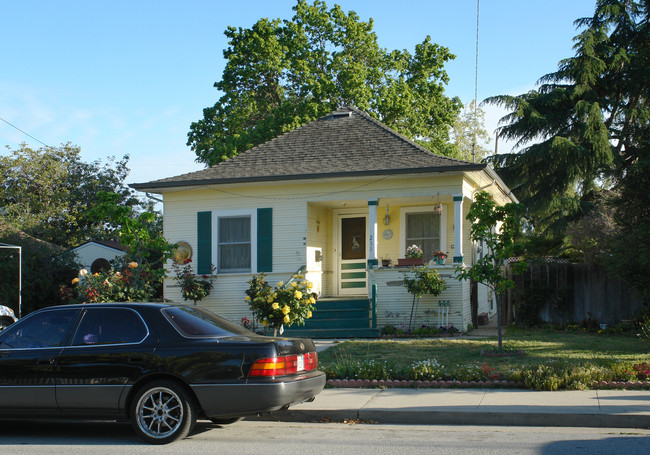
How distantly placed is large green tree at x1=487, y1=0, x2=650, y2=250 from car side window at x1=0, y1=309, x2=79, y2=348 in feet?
70.1

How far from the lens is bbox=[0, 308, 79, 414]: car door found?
697 centimetres

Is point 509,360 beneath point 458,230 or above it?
beneath

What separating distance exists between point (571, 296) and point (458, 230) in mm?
3206

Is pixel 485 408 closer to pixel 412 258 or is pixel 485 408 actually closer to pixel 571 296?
pixel 412 258

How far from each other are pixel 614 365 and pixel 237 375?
5.77m

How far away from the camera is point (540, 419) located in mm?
7516

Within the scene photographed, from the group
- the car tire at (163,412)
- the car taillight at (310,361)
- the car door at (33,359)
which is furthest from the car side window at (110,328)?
the car taillight at (310,361)

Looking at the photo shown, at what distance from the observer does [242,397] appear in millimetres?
6578

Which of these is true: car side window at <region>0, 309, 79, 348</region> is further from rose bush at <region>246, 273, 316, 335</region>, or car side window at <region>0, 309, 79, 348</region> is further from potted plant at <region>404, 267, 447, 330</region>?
potted plant at <region>404, 267, 447, 330</region>

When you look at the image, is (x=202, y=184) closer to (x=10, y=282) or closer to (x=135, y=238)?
(x=135, y=238)

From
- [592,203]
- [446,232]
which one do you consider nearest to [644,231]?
[446,232]

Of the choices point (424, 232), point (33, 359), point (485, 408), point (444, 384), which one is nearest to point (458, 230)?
point (424, 232)

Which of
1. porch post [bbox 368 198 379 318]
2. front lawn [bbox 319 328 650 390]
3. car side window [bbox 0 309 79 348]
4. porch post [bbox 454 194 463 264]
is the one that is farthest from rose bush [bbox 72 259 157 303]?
car side window [bbox 0 309 79 348]

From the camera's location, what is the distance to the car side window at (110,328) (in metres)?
7.02
